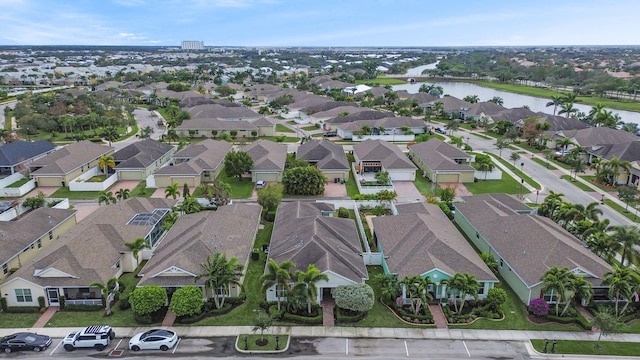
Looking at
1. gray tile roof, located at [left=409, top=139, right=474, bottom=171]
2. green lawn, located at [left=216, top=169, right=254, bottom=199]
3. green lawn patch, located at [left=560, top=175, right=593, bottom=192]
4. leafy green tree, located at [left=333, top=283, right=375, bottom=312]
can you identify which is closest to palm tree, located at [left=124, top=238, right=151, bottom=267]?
leafy green tree, located at [left=333, top=283, right=375, bottom=312]

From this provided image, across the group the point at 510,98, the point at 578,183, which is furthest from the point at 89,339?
the point at 510,98

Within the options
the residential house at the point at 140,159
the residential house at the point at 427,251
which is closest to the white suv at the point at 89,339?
the residential house at the point at 427,251

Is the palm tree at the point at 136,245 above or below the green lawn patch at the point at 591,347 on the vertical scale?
above

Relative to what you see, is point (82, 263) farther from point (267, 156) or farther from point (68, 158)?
point (68, 158)

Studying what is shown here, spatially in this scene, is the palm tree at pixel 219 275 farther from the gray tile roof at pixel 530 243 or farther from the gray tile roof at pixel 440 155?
the gray tile roof at pixel 440 155

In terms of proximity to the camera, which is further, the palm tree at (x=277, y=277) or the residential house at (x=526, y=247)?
the residential house at (x=526, y=247)

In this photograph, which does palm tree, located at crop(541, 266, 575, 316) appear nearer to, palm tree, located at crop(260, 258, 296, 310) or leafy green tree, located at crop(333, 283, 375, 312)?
leafy green tree, located at crop(333, 283, 375, 312)
